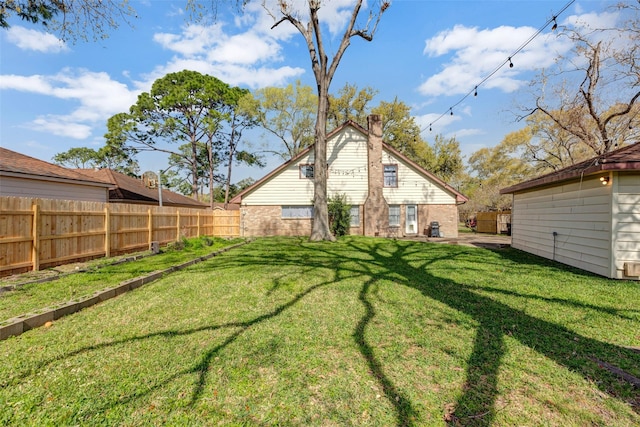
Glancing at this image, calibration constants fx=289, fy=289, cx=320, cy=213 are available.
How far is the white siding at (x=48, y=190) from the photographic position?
957cm

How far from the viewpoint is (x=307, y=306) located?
14.8 ft

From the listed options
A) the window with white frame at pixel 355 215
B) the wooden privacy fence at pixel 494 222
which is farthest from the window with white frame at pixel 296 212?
the wooden privacy fence at pixel 494 222

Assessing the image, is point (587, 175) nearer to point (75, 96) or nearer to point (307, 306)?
point (307, 306)

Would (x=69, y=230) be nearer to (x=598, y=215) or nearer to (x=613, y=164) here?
(x=613, y=164)

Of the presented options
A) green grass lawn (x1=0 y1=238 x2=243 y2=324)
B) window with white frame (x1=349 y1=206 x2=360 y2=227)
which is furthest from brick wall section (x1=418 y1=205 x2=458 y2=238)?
green grass lawn (x1=0 y1=238 x2=243 y2=324)

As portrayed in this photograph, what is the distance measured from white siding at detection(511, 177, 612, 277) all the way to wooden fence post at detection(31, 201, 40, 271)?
13.3 metres

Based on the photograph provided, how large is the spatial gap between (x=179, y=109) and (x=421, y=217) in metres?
24.1

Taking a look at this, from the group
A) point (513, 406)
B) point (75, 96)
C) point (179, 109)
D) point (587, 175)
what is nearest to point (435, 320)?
point (513, 406)

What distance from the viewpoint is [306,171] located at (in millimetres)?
17688

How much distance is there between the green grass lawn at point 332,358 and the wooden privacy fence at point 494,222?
17.3 metres

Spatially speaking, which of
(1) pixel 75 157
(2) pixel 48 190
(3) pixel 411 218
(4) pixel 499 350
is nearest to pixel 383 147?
(3) pixel 411 218

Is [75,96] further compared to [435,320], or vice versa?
[75,96]

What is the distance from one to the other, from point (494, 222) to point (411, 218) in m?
8.65

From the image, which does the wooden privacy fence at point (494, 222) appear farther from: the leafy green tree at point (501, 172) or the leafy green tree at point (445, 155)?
the leafy green tree at point (445, 155)
